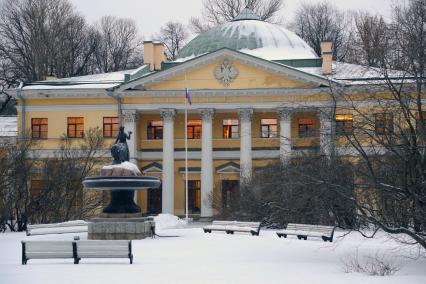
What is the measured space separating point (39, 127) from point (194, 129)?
31.4 ft

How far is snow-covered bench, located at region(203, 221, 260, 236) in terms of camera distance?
961 inches

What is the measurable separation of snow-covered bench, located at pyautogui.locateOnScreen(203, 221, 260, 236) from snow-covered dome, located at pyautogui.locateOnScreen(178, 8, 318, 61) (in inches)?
916

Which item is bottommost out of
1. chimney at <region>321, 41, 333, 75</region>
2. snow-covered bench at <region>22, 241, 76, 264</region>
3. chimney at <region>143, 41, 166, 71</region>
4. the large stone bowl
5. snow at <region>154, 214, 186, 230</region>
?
snow at <region>154, 214, 186, 230</region>

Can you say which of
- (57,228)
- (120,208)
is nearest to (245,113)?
(57,228)

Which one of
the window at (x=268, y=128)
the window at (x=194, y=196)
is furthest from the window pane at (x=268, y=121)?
the window at (x=194, y=196)

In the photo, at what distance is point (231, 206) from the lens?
31734 millimetres

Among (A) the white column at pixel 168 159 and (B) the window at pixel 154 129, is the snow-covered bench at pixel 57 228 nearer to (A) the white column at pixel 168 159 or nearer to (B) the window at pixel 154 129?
(A) the white column at pixel 168 159

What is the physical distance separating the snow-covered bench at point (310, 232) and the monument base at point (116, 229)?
4.39 m

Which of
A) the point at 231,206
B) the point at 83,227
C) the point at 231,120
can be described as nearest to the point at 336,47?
the point at 231,120

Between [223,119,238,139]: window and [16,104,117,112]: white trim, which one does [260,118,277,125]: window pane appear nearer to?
[223,119,238,139]: window

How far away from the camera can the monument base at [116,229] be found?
21969 millimetres

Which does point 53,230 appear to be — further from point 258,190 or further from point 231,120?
point 231,120

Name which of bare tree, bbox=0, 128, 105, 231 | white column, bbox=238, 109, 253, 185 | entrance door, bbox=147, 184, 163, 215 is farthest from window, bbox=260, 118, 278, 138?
bare tree, bbox=0, 128, 105, 231

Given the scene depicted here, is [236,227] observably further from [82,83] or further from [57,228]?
[82,83]
